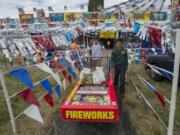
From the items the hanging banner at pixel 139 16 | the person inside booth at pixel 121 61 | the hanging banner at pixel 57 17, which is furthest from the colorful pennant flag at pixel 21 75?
the hanging banner at pixel 57 17

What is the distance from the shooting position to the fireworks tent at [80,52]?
4.34 metres

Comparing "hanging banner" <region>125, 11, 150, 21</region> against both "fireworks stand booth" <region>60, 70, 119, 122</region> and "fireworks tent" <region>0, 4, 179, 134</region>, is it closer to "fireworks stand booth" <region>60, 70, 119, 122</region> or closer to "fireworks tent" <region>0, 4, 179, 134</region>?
"fireworks tent" <region>0, 4, 179, 134</region>

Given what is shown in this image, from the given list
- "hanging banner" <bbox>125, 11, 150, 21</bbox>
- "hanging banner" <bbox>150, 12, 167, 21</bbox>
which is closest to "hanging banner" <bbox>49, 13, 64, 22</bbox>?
"hanging banner" <bbox>125, 11, 150, 21</bbox>

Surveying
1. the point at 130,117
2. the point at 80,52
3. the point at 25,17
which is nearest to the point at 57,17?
the point at 25,17

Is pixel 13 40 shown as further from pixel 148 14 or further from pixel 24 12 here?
pixel 148 14

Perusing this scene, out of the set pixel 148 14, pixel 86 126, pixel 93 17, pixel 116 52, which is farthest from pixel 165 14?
pixel 86 126

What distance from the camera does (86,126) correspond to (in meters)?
4.83

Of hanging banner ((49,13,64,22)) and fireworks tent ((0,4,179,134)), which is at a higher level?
hanging banner ((49,13,64,22))

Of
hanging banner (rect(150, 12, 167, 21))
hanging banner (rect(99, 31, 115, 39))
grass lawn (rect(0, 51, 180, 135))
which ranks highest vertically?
hanging banner (rect(150, 12, 167, 21))

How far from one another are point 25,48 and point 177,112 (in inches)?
449

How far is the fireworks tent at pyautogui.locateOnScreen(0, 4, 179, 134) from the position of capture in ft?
14.3

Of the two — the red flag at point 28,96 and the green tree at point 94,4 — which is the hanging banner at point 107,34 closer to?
the red flag at point 28,96

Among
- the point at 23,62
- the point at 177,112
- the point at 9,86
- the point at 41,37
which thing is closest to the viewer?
the point at 177,112

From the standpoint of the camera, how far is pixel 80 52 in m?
12.5
